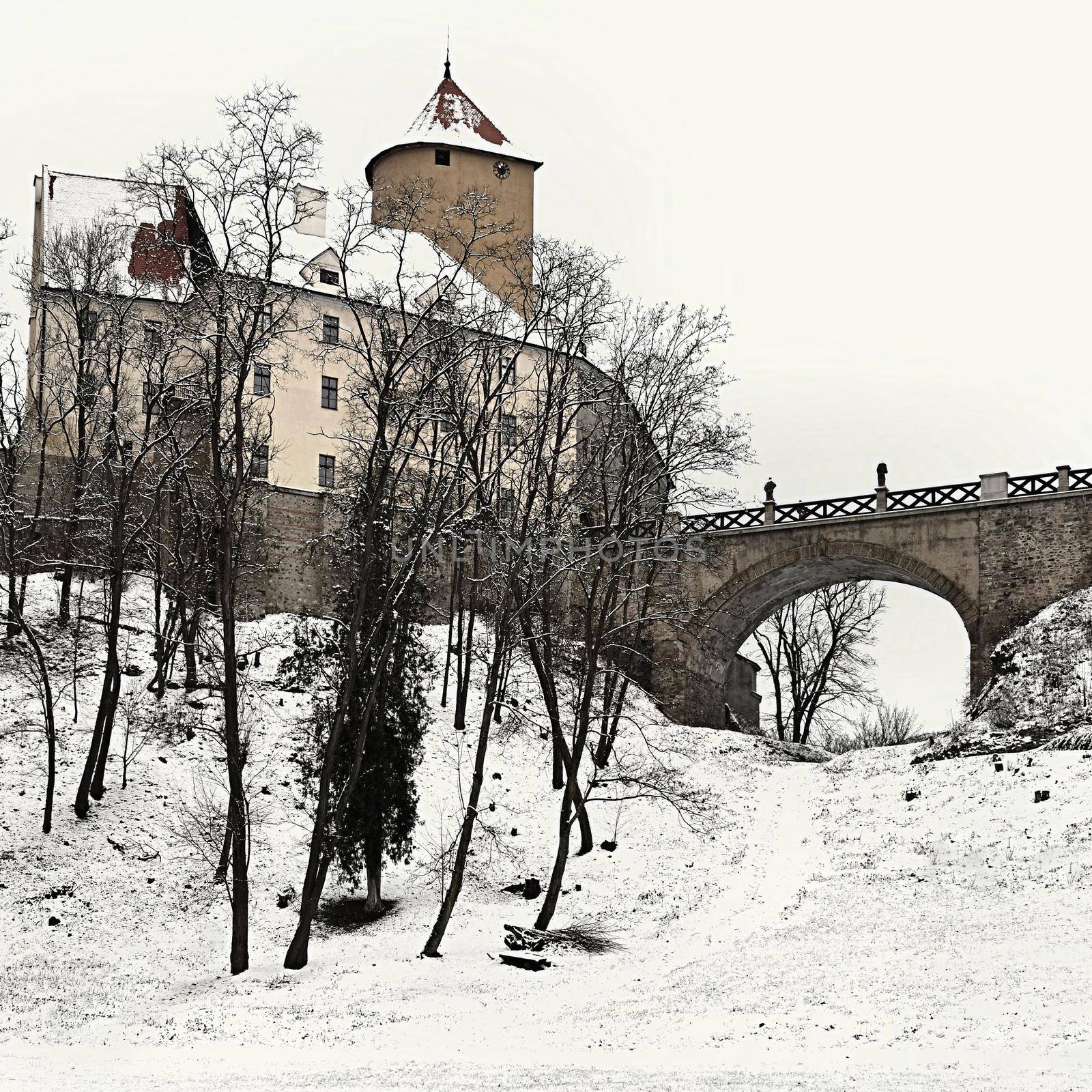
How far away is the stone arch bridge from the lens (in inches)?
1439

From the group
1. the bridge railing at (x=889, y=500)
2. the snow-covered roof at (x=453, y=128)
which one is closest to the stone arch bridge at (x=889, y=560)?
the bridge railing at (x=889, y=500)

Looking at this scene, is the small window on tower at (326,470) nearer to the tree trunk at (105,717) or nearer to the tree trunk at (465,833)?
the tree trunk at (105,717)

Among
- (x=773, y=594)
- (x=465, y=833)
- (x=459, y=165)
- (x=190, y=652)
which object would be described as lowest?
(x=465, y=833)

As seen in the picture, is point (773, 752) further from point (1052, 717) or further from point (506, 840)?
point (506, 840)

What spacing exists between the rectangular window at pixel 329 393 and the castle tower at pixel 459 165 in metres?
7.82

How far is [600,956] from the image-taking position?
74.4ft

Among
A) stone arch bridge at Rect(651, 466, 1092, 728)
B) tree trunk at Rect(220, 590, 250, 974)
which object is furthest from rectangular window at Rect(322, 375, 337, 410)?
tree trunk at Rect(220, 590, 250, 974)

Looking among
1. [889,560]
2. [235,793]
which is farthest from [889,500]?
[235,793]

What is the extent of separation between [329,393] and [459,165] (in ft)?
38.4

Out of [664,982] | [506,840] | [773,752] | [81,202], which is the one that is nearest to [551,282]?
[506,840]

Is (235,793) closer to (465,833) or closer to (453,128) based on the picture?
(465,833)

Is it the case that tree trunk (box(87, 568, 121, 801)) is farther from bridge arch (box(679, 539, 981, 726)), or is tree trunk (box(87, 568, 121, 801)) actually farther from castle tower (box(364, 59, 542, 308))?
castle tower (box(364, 59, 542, 308))

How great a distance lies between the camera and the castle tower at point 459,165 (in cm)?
5578

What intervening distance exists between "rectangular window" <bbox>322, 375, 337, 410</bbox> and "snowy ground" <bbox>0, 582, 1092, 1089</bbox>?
17504mm
